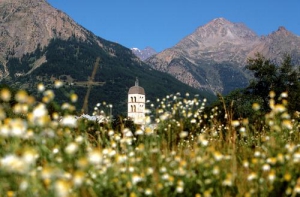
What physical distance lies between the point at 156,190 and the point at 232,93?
192 ft

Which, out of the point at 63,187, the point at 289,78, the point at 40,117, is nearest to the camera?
the point at 63,187

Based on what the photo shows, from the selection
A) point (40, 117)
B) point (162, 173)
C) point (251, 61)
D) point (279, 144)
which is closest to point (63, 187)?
point (40, 117)

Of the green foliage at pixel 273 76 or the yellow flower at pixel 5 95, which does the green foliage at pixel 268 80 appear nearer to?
the green foliage at pixel 273 76

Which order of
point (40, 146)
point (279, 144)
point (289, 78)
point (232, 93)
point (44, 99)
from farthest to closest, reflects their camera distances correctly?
point (232, 93) → point (289, 78) → point (279, 144) → point (40, 146) → point (44, 99)

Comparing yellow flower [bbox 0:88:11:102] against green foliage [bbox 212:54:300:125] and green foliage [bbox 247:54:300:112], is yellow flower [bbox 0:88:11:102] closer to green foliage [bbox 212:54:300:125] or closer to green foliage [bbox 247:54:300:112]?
green foliage [bbox 212:54:300:125]

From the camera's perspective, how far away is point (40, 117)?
3.48 metres

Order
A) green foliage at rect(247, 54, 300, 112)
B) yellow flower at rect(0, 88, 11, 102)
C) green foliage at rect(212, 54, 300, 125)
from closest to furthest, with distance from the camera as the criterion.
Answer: yellow flower at rect(0, 88, 11, 102), green foliage at rect(212, 54, 300, 125), green foliage at rect(247, 54, 300, 112)

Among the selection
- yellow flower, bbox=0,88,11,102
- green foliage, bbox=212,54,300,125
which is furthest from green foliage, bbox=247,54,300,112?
yellow flower, bbox=0,88,11,102

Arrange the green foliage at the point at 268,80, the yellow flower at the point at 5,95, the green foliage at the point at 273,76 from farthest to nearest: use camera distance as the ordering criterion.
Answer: the green foliage at the point at 273,76
the green foliage at the point at 268,80
the yellow flower at the point at 5,95

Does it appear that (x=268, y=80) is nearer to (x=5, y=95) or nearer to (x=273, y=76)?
(x=273, y=76)

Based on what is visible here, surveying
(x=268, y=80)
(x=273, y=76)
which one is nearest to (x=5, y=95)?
(x=268, y=80)

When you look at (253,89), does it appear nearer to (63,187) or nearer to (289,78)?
(289,78)

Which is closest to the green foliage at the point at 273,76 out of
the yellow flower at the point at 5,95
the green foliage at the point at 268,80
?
the green foliage at the point at 268,80

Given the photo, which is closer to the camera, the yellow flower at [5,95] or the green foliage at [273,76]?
the yellow flower at [5,95]
